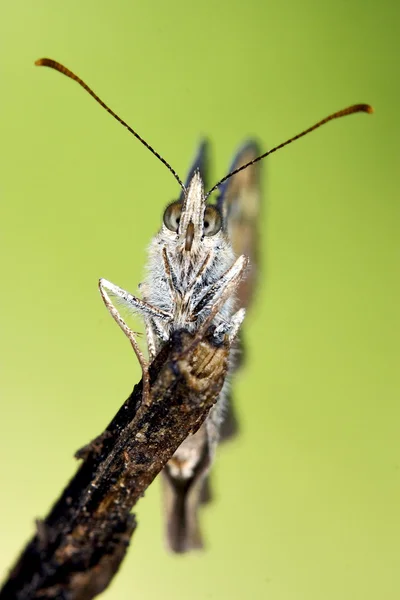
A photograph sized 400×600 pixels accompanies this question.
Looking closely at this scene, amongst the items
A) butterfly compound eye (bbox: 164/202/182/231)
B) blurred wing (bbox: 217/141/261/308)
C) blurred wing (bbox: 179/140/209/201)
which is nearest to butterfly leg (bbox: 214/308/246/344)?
butterfly compound eye (bbox: 164/202/182/231)

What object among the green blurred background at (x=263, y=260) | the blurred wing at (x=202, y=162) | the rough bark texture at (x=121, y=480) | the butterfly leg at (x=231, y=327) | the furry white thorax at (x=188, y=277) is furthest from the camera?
the green blurred background at (x=263, y=260)

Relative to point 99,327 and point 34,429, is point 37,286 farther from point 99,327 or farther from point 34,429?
point 34,429

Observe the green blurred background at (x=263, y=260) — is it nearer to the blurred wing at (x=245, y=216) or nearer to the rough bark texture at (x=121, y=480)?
the blurred wing at (x=245, y=216)

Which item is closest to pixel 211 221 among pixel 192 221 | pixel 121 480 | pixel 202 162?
pixel 192 221

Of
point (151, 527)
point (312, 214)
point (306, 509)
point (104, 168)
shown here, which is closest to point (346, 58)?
point (312, 214)

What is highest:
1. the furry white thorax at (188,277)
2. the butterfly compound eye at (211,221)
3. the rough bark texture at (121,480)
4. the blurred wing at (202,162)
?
the blurred wing at (202,162)

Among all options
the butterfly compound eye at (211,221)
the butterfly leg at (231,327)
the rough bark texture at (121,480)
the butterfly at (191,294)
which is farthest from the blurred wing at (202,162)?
the rough bark texture at (121,480)

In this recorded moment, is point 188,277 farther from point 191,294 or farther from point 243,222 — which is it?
point 243,222
